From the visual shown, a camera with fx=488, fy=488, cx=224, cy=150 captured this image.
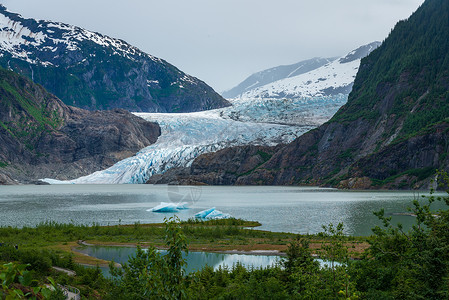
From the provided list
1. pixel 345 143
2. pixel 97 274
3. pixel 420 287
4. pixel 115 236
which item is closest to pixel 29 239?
pixel 115 236

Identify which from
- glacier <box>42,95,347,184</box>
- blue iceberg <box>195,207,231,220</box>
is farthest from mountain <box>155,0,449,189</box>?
blue iceberg <box>195,207,231,220</box>

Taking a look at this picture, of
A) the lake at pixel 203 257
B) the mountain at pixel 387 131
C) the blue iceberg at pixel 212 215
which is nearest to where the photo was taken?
the lake at pixel 203 257

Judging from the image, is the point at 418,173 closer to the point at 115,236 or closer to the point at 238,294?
the point at 115,236

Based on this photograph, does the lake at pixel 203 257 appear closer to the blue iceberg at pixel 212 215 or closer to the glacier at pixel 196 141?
the blue iceberg at pixel 212 215

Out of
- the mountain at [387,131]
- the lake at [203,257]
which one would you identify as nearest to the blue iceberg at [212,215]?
the lake at [203,257]

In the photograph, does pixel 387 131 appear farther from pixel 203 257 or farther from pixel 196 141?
pixel 203 257

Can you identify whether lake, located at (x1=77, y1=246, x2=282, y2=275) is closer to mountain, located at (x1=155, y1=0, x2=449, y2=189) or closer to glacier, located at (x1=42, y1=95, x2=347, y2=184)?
mountain, located at (x1=155, y1=0, x2=449, y2=189)

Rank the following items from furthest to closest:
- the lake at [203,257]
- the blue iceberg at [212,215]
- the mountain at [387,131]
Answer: the mountain at [387,131] → the blue iceberg at [212,215] → the lake at [203,257]

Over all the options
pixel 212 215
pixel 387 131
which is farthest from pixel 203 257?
pixel 387 131
